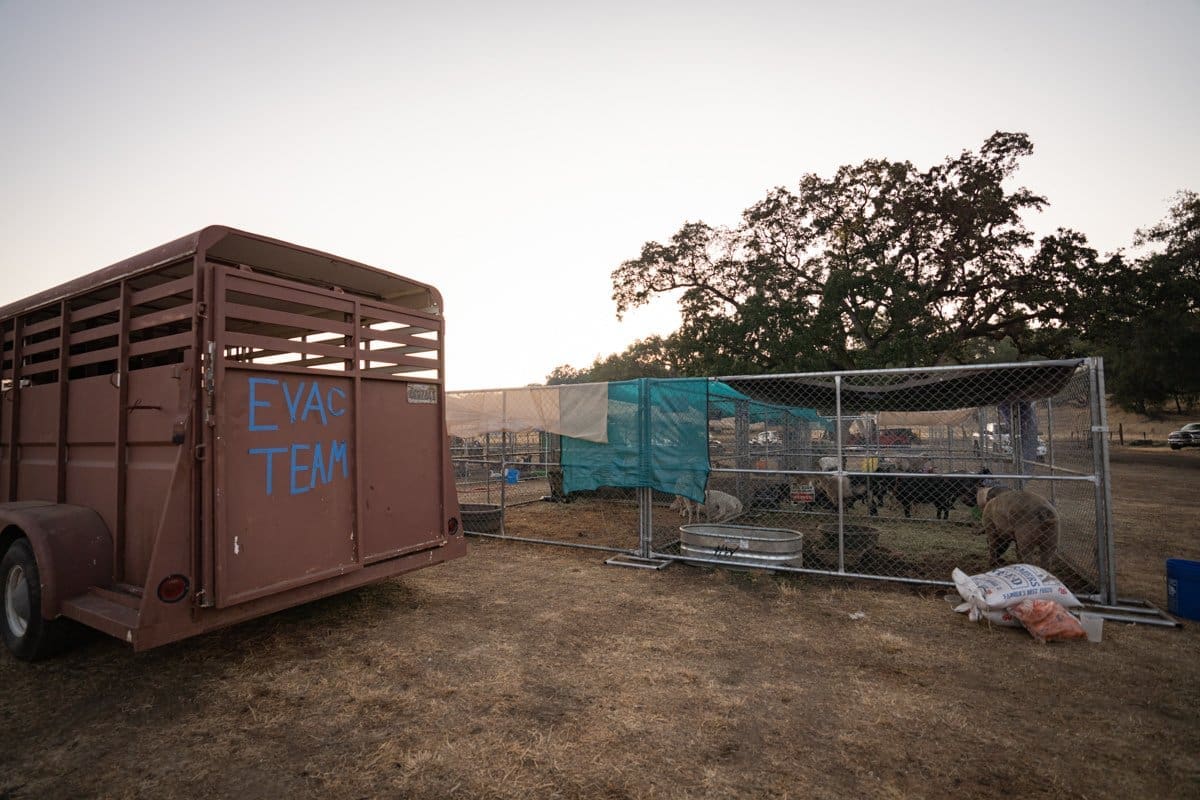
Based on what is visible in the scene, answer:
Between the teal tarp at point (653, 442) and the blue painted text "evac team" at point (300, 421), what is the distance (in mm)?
4029

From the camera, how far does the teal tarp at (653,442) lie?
7770 mm

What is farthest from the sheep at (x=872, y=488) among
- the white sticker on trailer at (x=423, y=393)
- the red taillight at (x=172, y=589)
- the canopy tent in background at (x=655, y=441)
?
the red taillight at (x=172, y=589)

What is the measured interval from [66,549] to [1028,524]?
9615mm

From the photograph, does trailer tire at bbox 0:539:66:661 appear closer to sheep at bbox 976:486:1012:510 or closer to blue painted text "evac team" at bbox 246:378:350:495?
blue painted text "evac team" at bbox 246:378:350:495

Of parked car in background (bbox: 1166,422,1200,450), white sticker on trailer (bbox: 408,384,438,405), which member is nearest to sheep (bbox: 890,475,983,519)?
white sticker on trailer (bbox: 408,384,438,405)

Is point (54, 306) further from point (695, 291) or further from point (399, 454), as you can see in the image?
point (695, 291)

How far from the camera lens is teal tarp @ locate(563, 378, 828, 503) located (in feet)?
25.5

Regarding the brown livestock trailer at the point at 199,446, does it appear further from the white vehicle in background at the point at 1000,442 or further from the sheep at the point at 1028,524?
the white vehicle in background at the point at 1000,442

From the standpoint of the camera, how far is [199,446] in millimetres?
3990

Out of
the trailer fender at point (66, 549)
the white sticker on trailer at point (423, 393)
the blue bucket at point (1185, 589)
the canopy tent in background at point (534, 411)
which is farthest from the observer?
the canopy tent in background at point (534, 411)

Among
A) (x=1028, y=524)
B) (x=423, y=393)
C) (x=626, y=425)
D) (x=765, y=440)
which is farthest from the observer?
(x=765, y=440)

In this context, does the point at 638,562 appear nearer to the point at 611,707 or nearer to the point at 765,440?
the point at 611,707

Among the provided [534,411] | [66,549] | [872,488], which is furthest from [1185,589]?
[66,549]

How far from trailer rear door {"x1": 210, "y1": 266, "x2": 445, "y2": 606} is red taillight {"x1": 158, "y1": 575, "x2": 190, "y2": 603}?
0.67 feet
